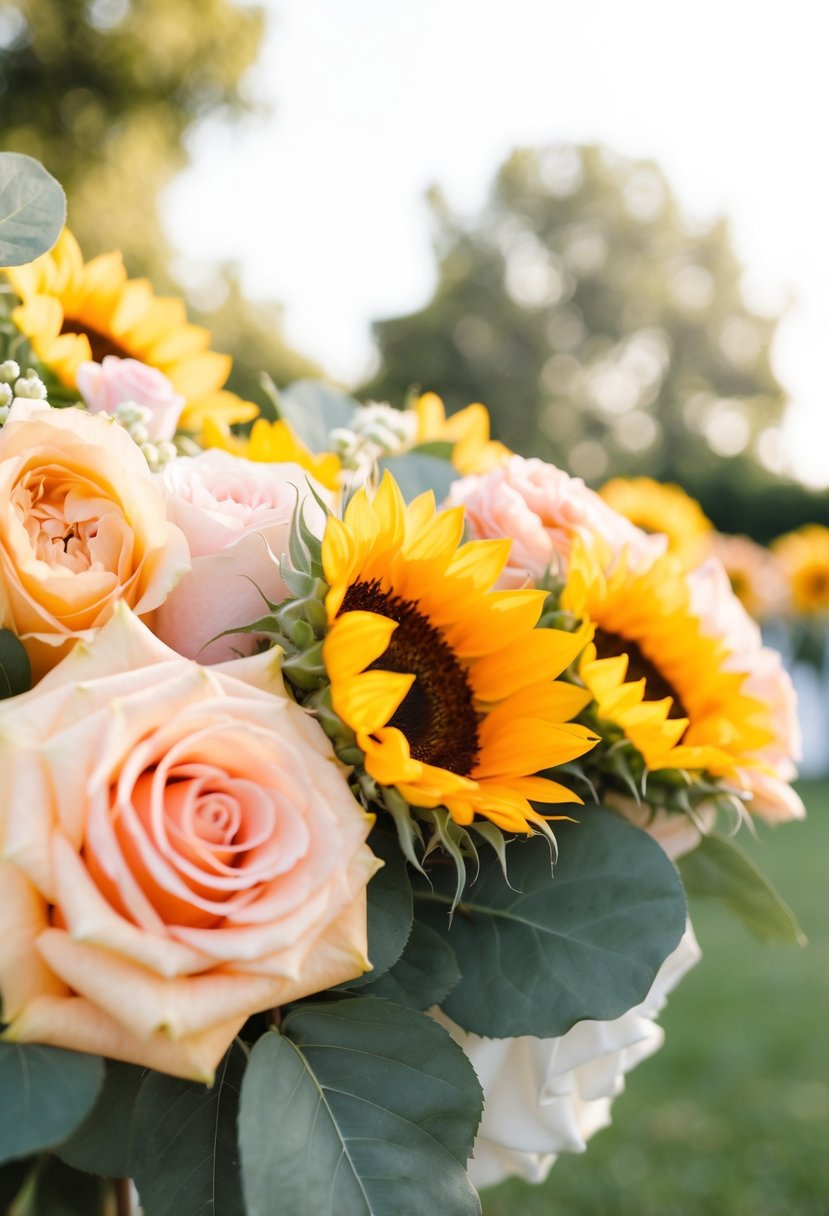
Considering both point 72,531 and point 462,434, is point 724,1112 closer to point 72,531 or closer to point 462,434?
point 462,434

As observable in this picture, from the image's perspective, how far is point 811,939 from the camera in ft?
11.9

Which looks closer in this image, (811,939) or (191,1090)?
(191,1090)

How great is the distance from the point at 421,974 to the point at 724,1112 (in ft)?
7.60

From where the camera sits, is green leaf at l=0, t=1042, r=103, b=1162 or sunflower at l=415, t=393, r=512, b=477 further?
sunflower at l=415, t=393, r=512, b=477

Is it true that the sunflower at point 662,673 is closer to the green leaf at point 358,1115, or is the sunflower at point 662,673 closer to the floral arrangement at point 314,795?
the floral arrangement at point 314,795

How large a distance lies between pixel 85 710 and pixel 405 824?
0.14 meters

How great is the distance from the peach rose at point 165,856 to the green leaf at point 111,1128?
0.07 meters

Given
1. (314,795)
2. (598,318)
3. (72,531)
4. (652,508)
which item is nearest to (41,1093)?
(314,795)

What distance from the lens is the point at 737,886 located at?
768 mm

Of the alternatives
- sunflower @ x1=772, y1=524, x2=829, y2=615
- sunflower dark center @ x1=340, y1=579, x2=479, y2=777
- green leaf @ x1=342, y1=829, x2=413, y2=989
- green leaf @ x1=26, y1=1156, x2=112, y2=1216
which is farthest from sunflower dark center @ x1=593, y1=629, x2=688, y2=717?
sunflower @ x1=772, y1=524, x2=829, y2=615

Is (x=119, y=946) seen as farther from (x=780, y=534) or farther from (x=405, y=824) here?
(x=780, y=534)

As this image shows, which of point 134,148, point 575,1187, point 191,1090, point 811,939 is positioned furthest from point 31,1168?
point 134,148

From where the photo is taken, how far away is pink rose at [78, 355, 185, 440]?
65 cm

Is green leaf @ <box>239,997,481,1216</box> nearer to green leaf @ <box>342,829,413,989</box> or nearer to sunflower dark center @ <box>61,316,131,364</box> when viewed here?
green leaf @ <box>342,829,413,989</box>
